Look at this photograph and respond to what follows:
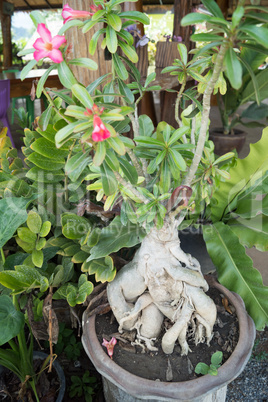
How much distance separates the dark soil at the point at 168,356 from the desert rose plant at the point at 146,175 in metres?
0.03

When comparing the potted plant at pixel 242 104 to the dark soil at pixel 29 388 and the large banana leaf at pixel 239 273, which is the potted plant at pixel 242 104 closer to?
the large banana leaf at pixel 239 273

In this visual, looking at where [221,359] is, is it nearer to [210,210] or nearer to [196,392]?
[196,392]

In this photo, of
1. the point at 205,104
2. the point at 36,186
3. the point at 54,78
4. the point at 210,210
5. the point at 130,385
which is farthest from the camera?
the point at 54,78

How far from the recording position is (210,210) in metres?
1.46

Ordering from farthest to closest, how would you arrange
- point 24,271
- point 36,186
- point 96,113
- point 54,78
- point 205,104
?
1. point 54,78
2. point 36,186
3. point 24,271
4. point 205,104
5. point 96,113

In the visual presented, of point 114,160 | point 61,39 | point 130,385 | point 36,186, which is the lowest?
point 130,385

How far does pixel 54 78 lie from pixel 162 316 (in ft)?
9.10

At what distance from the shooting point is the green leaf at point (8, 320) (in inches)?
34.6

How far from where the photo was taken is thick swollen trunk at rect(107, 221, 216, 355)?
97 centimetres

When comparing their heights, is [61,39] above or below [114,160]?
above

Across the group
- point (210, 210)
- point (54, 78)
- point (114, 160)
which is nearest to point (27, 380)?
point (114, 160)

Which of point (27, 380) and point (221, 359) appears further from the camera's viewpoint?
point (27, 380)

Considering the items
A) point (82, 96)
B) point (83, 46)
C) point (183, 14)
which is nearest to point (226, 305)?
point (82, 96)

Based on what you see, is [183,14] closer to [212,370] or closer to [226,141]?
[226,141]
